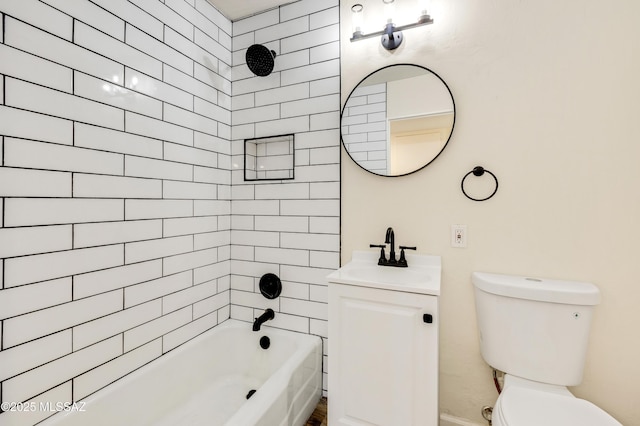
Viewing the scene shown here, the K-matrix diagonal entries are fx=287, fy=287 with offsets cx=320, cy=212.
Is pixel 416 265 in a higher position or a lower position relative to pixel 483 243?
lower

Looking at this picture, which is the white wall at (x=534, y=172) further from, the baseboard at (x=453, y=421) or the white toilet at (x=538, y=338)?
the white toilet at (x=538, y=338)

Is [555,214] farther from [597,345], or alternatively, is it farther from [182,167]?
[182,167]

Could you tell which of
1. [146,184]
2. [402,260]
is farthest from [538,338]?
[146,184]

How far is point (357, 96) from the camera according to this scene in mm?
1693

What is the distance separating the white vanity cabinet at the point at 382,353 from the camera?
1.17 meters

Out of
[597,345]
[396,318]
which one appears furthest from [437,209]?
[597,345]

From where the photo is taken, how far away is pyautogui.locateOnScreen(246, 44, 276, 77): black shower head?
5.92 feet

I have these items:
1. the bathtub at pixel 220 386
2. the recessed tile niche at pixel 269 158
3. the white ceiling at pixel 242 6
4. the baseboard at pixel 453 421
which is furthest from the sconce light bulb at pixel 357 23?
the baseboard at pixel 453 421

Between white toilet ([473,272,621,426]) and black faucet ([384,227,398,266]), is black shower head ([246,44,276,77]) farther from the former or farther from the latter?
white toilet ([473,272,621,426])

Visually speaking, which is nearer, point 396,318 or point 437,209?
point 396,318

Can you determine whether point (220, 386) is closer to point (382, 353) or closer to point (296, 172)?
point (382, 353)

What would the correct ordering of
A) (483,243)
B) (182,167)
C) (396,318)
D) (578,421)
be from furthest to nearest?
(182,167), (483,243), (396,318), (578,421)

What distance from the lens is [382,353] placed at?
4.04ft

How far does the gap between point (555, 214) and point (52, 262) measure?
2168mm
